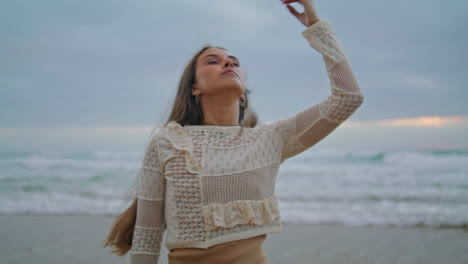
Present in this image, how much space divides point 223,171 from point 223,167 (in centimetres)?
2

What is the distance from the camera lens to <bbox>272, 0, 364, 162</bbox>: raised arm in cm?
161

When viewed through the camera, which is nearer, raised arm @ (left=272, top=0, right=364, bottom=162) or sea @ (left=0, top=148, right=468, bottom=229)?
raised arm @ (left=272, top=0, right=364, bottom=162)

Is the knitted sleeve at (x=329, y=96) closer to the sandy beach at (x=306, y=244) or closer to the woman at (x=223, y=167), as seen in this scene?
the woman at (x=223, y=167)

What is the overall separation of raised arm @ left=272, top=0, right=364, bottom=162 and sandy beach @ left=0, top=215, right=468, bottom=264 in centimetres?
256

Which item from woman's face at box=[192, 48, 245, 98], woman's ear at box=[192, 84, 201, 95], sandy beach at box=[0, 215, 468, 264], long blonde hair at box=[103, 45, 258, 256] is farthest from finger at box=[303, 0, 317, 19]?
sandy beach at box=[0, 215, 468, 264]

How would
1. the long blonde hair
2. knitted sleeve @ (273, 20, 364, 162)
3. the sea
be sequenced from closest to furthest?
knitted sleeve @ (273, 20, 364, 162)
the long blonde hair
the sea

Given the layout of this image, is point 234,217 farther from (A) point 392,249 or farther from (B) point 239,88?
(A) point 392,249

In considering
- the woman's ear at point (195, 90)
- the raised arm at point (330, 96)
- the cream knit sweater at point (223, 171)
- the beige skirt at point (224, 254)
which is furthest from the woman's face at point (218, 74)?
the beige skirt at point (224, 254)

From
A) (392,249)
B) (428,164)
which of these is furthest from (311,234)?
(428,164)

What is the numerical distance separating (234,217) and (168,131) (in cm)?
55

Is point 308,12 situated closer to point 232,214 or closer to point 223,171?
point 223,171

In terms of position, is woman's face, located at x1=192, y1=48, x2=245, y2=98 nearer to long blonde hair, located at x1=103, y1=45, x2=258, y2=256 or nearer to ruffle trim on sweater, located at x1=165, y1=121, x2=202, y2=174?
long blonde hair, located at x1=103, y1=45, x2=258, y2=256

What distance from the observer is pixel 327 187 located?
8.71m

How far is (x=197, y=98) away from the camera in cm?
201
